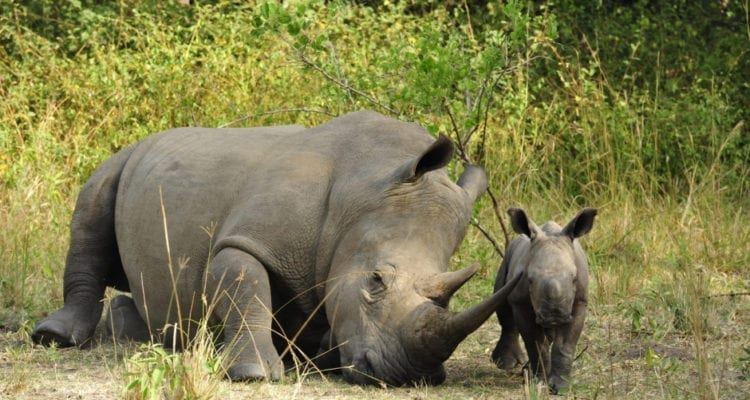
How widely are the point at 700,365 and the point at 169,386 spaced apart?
191cm

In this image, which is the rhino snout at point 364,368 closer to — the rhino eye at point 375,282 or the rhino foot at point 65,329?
the rhino eye at point 375,282

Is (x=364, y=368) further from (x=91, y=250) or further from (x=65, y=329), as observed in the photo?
(x=91, y=250)

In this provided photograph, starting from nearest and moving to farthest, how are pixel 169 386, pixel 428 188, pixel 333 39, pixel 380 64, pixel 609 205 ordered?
1. pixel 169 386
2. pixel 428 188
3. pixel 380 64
4. pixel 609 205
5. pixel 333 39

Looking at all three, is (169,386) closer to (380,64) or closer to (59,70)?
(380,64)

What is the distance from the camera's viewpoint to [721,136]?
421 inches

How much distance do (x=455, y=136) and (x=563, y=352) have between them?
388 centimetres

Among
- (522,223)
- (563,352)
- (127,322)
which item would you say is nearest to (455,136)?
(127,322)

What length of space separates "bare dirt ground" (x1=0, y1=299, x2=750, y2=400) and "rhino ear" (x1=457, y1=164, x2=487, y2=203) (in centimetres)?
79

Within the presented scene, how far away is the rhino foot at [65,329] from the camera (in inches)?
258

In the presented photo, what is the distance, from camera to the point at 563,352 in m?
5.04

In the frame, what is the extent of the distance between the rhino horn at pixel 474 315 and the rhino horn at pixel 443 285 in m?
0.22

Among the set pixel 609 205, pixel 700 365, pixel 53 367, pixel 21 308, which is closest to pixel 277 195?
pixel 53 367

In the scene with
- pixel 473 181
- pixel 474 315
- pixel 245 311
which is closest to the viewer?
pixel 474 315

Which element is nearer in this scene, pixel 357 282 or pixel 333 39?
pixel 357 282
